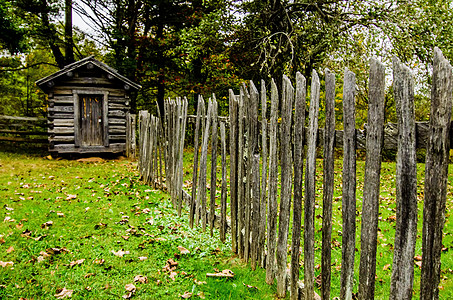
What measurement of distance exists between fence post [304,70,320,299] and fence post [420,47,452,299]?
1025 millimetres

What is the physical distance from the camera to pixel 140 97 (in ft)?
78.3

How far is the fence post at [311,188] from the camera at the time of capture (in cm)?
276

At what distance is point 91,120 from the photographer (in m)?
14.8

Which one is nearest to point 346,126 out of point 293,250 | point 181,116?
point 293,250

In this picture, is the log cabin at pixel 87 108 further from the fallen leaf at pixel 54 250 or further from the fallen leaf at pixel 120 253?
the fallen leaf at pixel 120 253

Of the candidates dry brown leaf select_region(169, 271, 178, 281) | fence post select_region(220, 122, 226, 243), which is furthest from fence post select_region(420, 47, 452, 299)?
fence post select_region(220, 122, 226, 243)

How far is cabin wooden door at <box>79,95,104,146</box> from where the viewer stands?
14641 millimetres

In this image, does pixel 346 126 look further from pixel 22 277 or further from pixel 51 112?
pixel 51 112

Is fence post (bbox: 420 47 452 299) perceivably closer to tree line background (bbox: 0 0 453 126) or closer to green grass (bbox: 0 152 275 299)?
green grass (bbox: 0 152 275 299)

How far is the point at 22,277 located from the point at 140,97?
21348 mm

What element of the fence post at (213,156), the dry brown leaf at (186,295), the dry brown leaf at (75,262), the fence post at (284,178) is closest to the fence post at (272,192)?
the fence post at (284,178)

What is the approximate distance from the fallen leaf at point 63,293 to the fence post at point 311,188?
2.68m

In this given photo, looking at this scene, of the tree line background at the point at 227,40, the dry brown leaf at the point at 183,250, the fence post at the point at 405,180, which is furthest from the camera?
the tree line background at the point at 227,40

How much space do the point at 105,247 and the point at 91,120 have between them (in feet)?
38.1
